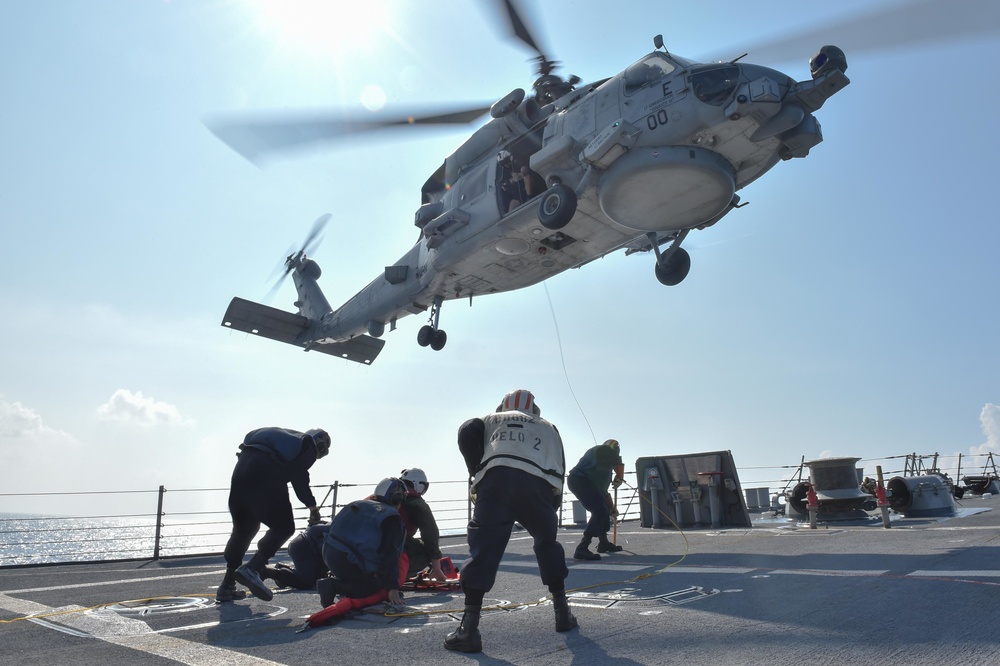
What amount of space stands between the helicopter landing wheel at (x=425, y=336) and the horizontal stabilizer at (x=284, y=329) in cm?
423

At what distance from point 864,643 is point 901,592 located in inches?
60.6

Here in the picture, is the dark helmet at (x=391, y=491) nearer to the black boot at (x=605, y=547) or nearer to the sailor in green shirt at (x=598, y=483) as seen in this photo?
the sailor in green shirt at (x=598, y=483)

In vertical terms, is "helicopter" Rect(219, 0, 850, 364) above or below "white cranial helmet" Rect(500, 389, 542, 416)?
above

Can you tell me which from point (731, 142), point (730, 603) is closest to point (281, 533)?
point (730, 603)

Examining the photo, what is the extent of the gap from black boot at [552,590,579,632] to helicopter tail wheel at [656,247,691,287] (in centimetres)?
996

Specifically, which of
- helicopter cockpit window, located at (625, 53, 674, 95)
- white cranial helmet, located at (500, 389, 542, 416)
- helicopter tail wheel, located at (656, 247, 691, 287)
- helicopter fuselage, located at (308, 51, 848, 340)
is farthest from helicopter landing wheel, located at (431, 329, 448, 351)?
white cranial helmet, located at (500, 389, 542, 416)

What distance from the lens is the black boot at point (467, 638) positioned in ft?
11.6

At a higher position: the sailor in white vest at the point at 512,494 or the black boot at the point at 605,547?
the sailor in white vest at the point at 512,494

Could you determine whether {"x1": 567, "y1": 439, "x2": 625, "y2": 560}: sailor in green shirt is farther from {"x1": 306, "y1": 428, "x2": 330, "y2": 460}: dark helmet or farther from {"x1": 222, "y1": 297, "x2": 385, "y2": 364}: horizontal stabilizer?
{"x1": 222, "y1": 297, "x2": 385, "y2": 364}: horizontal stabilizer

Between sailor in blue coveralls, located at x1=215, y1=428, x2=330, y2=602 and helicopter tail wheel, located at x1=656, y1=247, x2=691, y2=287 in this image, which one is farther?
helicopter tail wheel, located at x1=656, y1=247, x2=691, y2=287

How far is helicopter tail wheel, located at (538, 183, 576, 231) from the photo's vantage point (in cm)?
1169

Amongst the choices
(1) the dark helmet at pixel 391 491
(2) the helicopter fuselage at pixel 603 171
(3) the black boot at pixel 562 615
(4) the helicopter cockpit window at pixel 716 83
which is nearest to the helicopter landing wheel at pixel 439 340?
(2) the helicopter fuselage at pixel 603 171

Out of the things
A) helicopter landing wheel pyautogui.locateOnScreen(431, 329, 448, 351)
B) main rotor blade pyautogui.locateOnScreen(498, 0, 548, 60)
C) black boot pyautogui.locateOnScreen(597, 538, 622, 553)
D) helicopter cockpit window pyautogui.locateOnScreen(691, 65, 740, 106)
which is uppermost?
main rotor blade pyautogui.locateOnScreen(498, 0, 548, 60)

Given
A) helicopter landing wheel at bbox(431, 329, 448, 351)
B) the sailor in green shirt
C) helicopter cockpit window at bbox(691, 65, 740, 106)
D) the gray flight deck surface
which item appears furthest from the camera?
helicopter landing wheel at bbox(431, 329, 448, 351)
